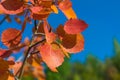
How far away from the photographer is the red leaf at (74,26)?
28.1 inches

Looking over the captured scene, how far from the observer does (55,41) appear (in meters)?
0.73

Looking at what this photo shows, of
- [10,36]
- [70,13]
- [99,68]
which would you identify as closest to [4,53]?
[10,36]

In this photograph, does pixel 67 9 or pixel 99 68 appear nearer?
→ pixel 67 9

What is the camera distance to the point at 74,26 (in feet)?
2.37

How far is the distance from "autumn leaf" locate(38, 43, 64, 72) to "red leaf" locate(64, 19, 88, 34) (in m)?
0.04

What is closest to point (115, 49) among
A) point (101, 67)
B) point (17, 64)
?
point (101, 67)

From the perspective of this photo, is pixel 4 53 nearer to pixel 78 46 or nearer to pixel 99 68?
pixel 78 46

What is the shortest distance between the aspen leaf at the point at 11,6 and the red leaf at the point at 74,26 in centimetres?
9

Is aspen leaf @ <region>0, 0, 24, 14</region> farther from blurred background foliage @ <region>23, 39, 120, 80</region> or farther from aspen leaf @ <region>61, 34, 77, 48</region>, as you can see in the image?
blurred background foliage @ <region>23, 39, 120, 80</region>

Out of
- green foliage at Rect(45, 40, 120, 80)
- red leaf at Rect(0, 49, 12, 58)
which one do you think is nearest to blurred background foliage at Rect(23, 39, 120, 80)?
green foliage at Rect(45, 40, 120, 80)

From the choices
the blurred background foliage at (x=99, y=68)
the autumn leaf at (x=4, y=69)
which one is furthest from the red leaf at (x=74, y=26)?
the blurred background foliage at (x=99, y=68)

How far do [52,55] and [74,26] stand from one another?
0.22ft

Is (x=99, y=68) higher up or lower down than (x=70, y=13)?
lower down

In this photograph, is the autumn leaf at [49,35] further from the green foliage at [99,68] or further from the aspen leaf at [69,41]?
the green foliage at [99,68]
